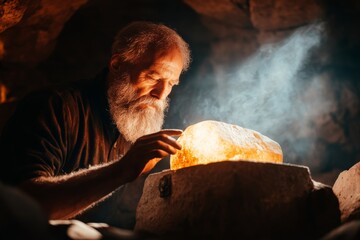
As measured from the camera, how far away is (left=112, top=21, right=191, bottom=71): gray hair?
383 centimetres

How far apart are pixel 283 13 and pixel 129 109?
3.01 m

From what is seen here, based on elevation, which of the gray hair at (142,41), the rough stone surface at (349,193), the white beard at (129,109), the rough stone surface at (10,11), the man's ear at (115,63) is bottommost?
the rough stone surface at (349,193)

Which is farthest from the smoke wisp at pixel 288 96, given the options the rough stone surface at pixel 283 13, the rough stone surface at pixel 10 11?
the rough stone surface at pixel 10 11

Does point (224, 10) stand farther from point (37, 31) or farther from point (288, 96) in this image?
point (37, 31)

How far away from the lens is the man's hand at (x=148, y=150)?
273 centimetres

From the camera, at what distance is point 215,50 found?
6520 millimetres

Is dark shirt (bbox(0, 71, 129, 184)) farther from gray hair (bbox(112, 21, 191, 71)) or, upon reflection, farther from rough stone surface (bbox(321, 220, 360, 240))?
rough stone surface (bbox(321, 220, 360, 240))

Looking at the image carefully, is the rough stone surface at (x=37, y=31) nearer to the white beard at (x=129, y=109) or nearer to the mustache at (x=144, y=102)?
the white beard at (x=129, y=109)

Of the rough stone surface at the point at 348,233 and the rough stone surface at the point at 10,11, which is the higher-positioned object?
the rough stone surface at the point at 10,11

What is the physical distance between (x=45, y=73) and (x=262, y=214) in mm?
4971

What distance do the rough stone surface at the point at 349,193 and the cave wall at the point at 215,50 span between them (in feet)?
7.09

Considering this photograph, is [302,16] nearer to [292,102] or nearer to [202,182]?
[292,102]

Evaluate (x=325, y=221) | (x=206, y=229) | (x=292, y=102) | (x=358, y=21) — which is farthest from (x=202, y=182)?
(x=358, y=21)

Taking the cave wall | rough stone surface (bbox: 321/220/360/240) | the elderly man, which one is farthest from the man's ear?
rough stone surface (bbox: 321/220/360/240)
